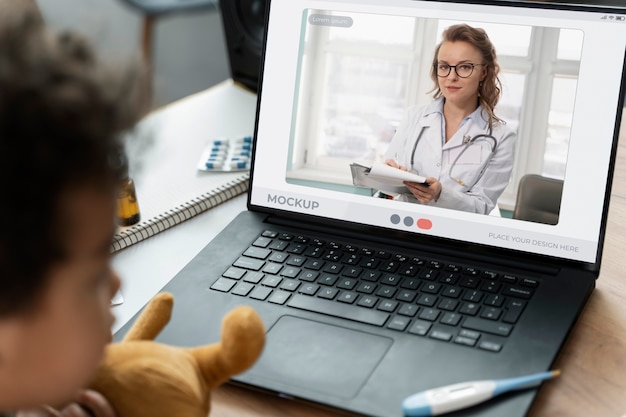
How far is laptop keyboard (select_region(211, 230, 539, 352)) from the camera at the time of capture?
703 millimetres

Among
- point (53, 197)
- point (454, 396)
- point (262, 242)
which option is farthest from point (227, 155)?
point (53, 197)

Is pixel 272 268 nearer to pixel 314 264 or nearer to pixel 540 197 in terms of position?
pixel 314 264

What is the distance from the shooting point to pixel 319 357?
2.19 ft

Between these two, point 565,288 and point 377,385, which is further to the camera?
point 565,288

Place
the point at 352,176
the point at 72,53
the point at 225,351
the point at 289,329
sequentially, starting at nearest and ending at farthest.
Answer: the point at 72,53, the point at 225,351, the point at 289,329, the point at 352,176

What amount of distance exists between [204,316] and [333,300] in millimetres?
123

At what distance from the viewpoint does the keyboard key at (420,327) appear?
69cm

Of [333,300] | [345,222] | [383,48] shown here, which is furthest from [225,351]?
[383,48]

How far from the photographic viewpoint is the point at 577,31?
2.60 ft

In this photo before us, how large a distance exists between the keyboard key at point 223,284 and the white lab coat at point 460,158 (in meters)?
0.21

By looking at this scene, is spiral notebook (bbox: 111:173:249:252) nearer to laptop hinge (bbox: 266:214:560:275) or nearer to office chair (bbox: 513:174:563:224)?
laptop hinge (bbox: 266:214:560:275)

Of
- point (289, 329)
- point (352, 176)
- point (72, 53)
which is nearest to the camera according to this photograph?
point (72, 53)

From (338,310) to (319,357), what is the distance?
0.07 meters

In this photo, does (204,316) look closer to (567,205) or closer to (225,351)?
(225,351)
